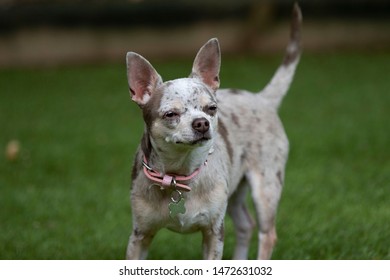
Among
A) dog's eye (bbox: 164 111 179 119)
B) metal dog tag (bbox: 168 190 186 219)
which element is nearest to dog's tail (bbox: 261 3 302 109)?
metal dog tag (bbox: 168 190 186 219)

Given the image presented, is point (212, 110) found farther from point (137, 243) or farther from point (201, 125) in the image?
point (137, 243)

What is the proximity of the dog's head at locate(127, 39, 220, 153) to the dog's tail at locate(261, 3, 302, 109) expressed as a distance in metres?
1.33

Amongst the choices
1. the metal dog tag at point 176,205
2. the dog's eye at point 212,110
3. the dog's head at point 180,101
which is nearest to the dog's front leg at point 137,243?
the metal dog tag at point 176,205

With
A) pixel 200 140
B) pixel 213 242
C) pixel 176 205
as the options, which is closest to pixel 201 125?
pixel 200 140

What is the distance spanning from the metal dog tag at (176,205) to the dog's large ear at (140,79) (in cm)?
59

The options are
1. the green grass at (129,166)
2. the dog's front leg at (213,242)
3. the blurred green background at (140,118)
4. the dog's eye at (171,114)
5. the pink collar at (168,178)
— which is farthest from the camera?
the blurred green background at (140,118)

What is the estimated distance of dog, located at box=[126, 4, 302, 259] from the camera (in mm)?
A: 4621

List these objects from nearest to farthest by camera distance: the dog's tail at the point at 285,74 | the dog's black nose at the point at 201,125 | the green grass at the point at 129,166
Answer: the dog's black nose at the point at 201,125 → the dog's tail at the point at 285,74 → the green grass at the point at 129,166

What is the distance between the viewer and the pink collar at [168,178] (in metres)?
4.79

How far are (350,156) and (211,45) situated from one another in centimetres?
445

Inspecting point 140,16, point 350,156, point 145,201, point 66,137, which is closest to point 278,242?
point 145,201

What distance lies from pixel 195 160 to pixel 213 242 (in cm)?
56

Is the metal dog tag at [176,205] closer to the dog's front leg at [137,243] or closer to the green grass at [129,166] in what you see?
the dog's front leg at [137,243]

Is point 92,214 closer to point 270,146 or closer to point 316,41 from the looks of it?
point 270,146
